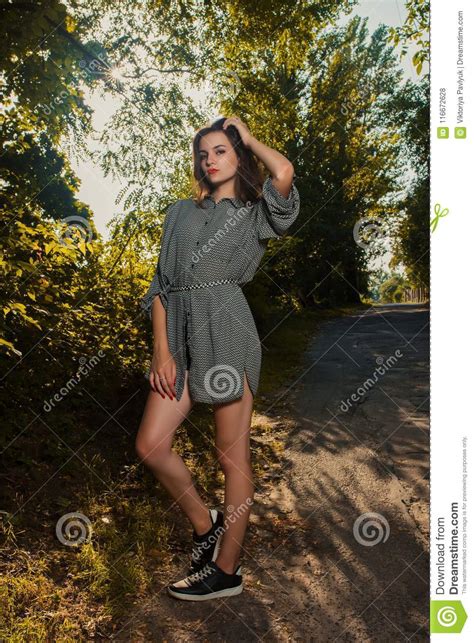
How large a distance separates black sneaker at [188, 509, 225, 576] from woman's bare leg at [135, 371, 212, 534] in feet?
0.64

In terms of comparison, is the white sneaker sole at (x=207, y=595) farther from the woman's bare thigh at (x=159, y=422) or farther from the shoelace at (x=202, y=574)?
the woman's bare thigh at (x=159, y=422)

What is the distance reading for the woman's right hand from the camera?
3.16 metres

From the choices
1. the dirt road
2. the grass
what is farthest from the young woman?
the grass

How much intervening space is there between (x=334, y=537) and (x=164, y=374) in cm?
174

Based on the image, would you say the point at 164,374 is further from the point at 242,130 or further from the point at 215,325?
Result: the point at 242,130

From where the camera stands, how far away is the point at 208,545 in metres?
3.36

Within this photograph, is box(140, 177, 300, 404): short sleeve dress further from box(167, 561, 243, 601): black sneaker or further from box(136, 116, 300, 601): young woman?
box(167, 561, 243, 601): black sneaker

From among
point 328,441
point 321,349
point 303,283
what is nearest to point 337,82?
point 303,283

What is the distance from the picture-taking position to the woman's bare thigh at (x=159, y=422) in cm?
311

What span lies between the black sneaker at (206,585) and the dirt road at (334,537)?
0.04 metres

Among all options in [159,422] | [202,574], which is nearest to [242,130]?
[159,422]

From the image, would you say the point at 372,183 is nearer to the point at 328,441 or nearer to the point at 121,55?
the point at 121,55

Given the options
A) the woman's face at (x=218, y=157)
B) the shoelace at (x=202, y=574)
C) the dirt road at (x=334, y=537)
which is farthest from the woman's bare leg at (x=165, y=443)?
the woman's face at (x=218, y=157)
